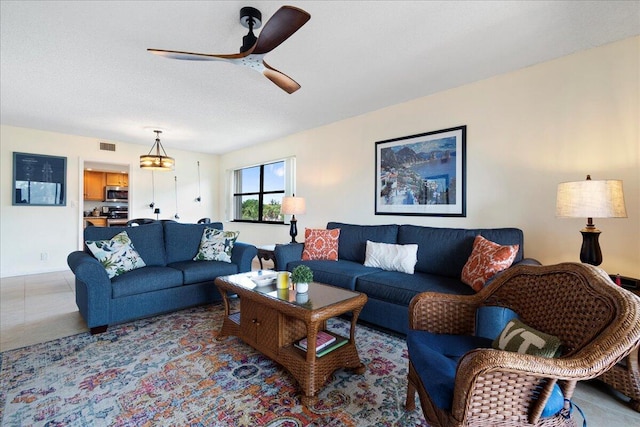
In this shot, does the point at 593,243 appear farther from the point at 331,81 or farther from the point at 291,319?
the point at 331,81

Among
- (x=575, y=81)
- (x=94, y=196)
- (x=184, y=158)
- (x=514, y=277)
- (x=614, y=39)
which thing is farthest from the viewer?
(x=94, y=196)

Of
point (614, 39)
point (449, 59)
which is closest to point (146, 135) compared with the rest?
point (449, 59)

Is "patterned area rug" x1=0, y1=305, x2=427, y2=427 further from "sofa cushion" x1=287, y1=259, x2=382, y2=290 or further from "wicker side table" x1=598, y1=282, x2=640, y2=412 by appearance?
"wicker side table" x1=598, y1=282, x2=640, y2=412

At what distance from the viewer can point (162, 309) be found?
9.33ft

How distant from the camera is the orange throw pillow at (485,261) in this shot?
85.5 inches

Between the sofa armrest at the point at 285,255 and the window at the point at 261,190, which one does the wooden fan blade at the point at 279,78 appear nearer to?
the sofa armrest at the point at 285,255

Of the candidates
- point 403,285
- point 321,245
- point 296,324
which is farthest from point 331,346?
point 321,245

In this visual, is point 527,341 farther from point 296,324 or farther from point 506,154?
point 506,154

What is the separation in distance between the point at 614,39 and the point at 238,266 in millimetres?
3969

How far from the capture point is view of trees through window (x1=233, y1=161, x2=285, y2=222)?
5570mm

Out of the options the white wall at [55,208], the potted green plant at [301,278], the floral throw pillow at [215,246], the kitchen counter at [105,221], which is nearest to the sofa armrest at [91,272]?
the floral throw pillow at [215,246]

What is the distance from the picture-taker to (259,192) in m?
6.02

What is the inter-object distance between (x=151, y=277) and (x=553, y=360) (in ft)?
9.99

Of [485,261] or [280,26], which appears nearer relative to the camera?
[280,26]
